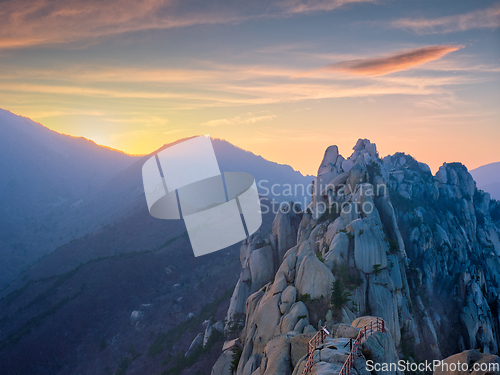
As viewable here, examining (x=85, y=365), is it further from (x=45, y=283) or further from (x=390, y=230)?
(x=390, y=230)

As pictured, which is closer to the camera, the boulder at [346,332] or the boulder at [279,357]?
the boulder at [346,332]

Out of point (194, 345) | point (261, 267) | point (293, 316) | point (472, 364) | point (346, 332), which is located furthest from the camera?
point (194, 345)

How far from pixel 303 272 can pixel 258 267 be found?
2178 centimetres

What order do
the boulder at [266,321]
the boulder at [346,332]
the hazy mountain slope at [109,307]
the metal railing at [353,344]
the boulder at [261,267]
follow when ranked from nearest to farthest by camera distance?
the metal railing at [353,344] → the boulder at [346,332] → the boulder at [266,321] → the boulder at [261,267] → the hazy mountain slope at [109,307]

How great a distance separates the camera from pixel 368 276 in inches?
1660

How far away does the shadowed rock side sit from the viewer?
3325cm

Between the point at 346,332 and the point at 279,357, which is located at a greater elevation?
the point at 346,332

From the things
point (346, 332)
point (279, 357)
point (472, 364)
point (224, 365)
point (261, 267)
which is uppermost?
point (346, 332)

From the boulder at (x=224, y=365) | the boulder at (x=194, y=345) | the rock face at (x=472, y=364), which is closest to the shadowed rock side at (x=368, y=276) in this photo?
the boulder at (x=224, y=365)

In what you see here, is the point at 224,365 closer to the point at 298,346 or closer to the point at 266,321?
the point at 266,321

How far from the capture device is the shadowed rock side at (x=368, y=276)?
33.2m

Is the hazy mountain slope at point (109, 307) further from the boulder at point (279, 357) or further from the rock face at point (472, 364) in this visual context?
the rock face at point (472, 364)

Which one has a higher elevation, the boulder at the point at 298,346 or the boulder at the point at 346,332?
the boulder at the point at 346,332

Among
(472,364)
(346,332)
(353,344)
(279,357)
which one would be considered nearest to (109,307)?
(279,357)
